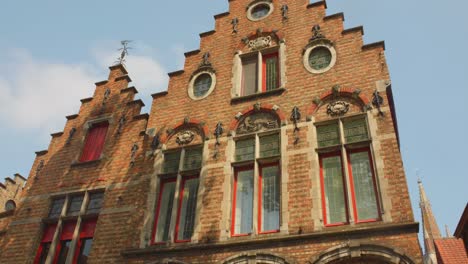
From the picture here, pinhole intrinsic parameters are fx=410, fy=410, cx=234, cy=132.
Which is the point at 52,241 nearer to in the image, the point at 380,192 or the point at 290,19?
the point at 380,192

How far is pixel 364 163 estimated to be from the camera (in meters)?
8.88

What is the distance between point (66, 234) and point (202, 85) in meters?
5.55

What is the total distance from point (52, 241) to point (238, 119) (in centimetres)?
585

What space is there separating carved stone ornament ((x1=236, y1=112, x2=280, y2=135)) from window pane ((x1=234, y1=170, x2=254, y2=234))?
111cm

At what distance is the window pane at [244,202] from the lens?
9.02 meters

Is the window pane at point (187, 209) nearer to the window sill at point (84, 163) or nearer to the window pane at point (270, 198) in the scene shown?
the window pane at point (270, 198)

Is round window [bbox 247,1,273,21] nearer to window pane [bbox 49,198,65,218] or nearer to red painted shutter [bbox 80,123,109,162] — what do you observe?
red painted shutter [bbox 80,123,109,162]

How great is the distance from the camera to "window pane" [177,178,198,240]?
31.1ft

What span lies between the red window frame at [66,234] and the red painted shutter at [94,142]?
2.13m

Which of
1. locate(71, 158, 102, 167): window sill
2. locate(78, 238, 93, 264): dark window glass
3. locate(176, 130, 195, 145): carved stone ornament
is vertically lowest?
locate(78, 238, 93, 264): dark window glass

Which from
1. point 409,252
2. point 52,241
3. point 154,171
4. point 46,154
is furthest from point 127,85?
point 409,252

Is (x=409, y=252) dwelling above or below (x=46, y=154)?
below

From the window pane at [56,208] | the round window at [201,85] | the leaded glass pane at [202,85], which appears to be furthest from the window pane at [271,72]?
the window pane at [56,208]

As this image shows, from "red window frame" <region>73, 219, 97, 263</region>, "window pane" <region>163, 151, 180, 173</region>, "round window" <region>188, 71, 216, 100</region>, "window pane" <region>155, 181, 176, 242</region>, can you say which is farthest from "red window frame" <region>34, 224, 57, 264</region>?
"round window" <region>188, 71, 216, 100</region>
